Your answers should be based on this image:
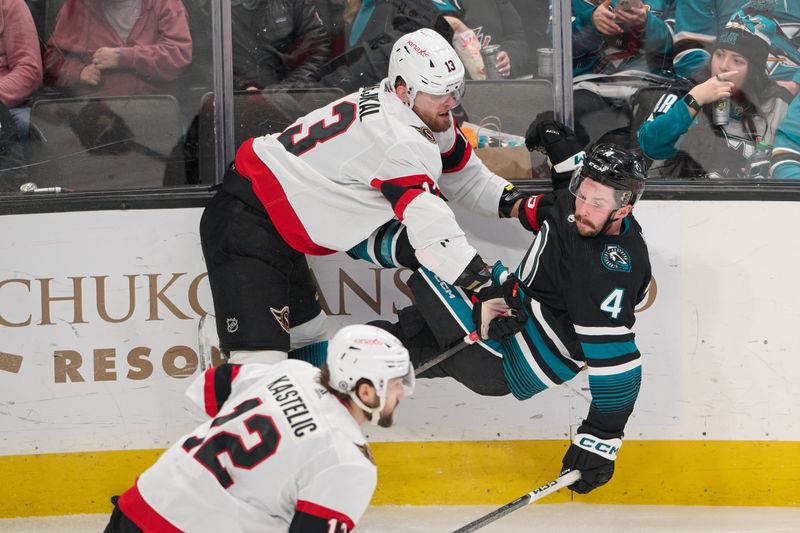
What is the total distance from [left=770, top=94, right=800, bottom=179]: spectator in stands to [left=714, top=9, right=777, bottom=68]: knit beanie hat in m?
0.18

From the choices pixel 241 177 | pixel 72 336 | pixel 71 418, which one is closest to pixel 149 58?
pixel 241 177

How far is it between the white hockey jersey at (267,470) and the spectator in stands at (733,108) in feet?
5.64

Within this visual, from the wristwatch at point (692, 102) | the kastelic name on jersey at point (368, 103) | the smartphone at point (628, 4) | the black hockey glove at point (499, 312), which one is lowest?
the black hockey glove at point (499, 312)

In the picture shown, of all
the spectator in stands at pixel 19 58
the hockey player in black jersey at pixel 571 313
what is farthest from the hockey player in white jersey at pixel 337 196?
the spectator in stands at pixel 19 58

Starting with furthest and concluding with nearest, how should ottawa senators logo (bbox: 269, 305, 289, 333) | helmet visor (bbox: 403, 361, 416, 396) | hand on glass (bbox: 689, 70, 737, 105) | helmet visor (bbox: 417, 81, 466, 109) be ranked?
hand on glass (bbox: 689, 70, 737, 105) < ottawa senators logo (bbox: 269, 305, 289, 333) < helmet visor (bbox: 417, 81, 466, 109) < helmet visor (bbox: 403, 361, 416, 396)

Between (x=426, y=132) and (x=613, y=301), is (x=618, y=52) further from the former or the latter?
(x=613, y=301)

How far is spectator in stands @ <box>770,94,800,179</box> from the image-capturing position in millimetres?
3520

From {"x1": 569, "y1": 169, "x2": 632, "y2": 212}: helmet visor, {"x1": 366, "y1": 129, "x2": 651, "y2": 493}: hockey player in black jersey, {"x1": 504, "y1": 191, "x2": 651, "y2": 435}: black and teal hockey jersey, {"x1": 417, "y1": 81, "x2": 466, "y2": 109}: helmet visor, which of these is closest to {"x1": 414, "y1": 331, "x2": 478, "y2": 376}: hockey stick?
{"x1": 366, "y1": 129, "x2": 651, "y2": 493}: hockey player in black jersey

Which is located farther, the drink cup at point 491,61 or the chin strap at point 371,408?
the drink cup at point 491,61

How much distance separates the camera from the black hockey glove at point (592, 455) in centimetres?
300

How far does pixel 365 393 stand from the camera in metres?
2.21

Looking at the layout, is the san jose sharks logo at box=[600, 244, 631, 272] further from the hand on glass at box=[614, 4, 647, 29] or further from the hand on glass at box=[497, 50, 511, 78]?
the hand on glass at box=[614, 4, 647, 29]

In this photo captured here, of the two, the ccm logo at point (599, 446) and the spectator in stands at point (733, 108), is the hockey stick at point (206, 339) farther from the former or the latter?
the spectator in stands at point (733, 108)

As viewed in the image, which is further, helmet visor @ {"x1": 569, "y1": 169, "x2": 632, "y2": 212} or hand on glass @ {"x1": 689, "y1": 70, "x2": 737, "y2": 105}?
hand on glass @ {"x1": 689, "y1": 70, "x2": 737, "y2": 105}
